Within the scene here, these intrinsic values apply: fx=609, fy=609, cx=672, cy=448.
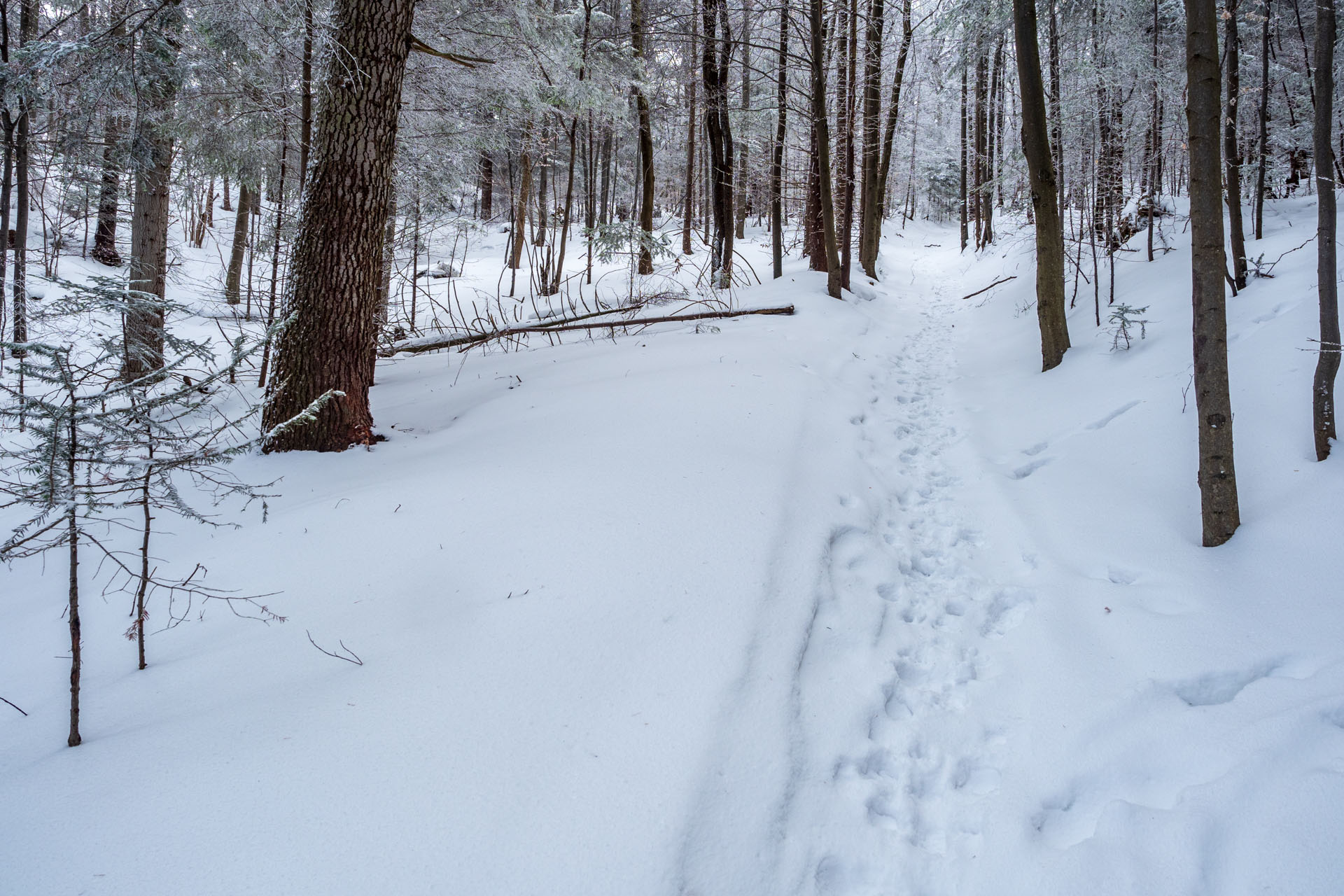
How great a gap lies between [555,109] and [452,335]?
14.7 feet

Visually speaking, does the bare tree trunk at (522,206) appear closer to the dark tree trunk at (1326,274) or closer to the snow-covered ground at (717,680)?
the snow-covered ground at (717,680)

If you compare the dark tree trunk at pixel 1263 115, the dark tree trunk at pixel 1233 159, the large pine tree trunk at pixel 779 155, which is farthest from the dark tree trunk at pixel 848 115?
the dark tree trunk at pixel 1263 115

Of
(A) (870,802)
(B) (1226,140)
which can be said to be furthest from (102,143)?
(B) (1226,140)

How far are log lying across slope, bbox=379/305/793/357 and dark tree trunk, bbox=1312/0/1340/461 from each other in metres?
5.46

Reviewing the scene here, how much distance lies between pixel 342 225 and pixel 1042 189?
615 cm

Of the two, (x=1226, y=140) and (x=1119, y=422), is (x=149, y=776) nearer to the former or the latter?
(x=1119, y=422)

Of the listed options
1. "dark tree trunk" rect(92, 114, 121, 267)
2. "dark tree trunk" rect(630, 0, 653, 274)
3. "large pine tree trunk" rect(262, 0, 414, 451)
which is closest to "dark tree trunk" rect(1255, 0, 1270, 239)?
"large pine tree trunk" rect(262, 0, 414, 451)

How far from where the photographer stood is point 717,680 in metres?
2.25

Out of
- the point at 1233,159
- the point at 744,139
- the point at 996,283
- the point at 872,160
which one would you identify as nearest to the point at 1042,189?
the point at 1233,159

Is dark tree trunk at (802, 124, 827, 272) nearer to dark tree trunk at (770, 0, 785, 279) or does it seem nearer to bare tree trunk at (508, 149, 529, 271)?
dark tree trunk at (770, 0, 785, 279)

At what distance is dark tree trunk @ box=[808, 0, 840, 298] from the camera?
8305 millimetres

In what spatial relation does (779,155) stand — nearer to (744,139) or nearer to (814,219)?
(814,219)

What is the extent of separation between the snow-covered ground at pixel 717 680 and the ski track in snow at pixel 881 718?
0.01m

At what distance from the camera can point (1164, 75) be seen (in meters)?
8.12
